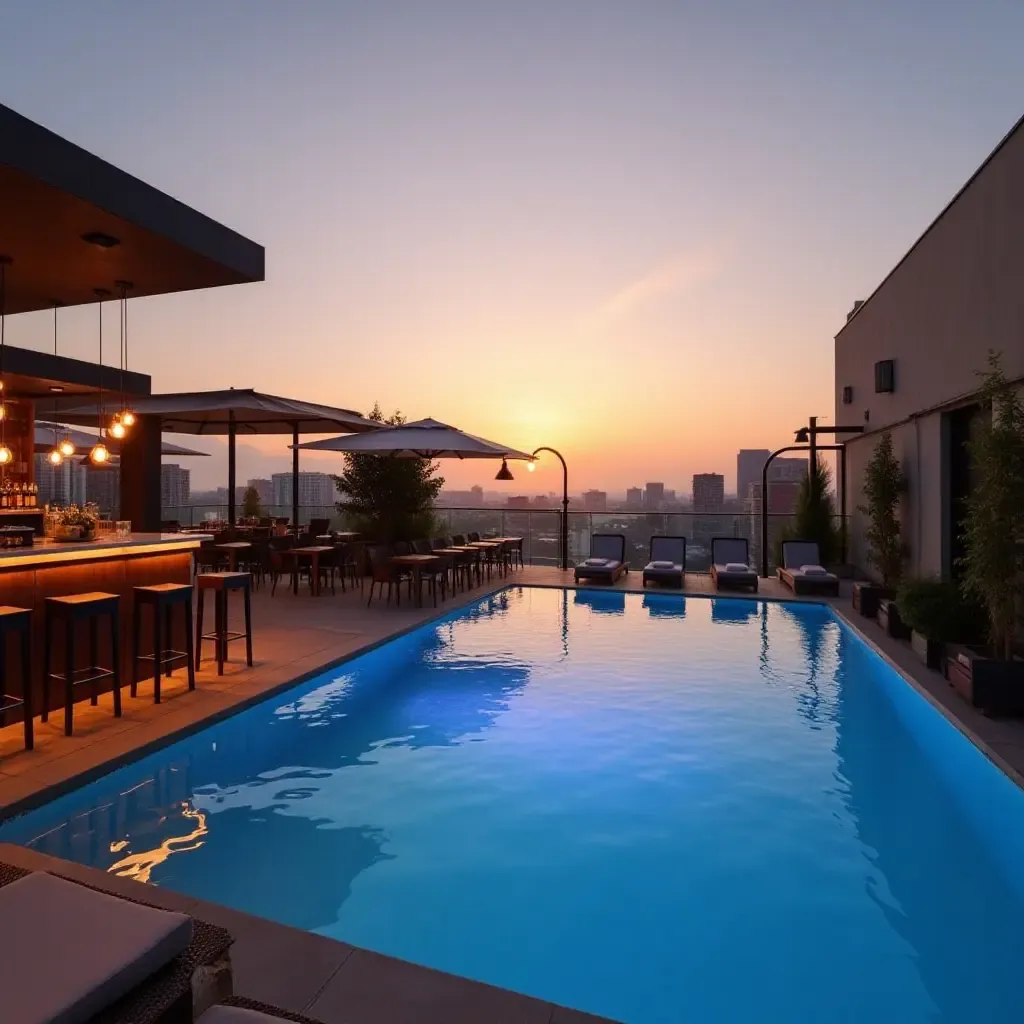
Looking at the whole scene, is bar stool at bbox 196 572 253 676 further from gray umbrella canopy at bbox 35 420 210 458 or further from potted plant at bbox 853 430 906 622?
gray umbrella canopy at bbox 35 420 210 458

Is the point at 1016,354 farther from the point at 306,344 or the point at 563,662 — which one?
the point at 306,344

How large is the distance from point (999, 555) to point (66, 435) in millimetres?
17481

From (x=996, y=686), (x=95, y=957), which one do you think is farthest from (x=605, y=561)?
(x=95, y=957)

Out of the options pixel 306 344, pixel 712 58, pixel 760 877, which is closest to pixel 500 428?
pixel 306 344

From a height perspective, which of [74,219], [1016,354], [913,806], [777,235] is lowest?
[913,806]

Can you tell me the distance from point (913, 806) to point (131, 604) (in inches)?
229

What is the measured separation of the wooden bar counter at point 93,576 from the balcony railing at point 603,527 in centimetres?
923

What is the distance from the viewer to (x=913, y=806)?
409 centimetres

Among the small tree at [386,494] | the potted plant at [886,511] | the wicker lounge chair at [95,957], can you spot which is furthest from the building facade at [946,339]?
the small tree at [386,494]

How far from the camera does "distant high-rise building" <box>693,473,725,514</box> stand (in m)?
15.0

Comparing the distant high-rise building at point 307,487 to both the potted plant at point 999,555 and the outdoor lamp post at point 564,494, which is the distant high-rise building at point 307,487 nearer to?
the outdoor lamp post at point 564,494

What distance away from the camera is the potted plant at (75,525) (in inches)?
203

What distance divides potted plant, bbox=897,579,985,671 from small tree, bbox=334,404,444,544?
386 inches

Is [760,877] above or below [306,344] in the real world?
below
